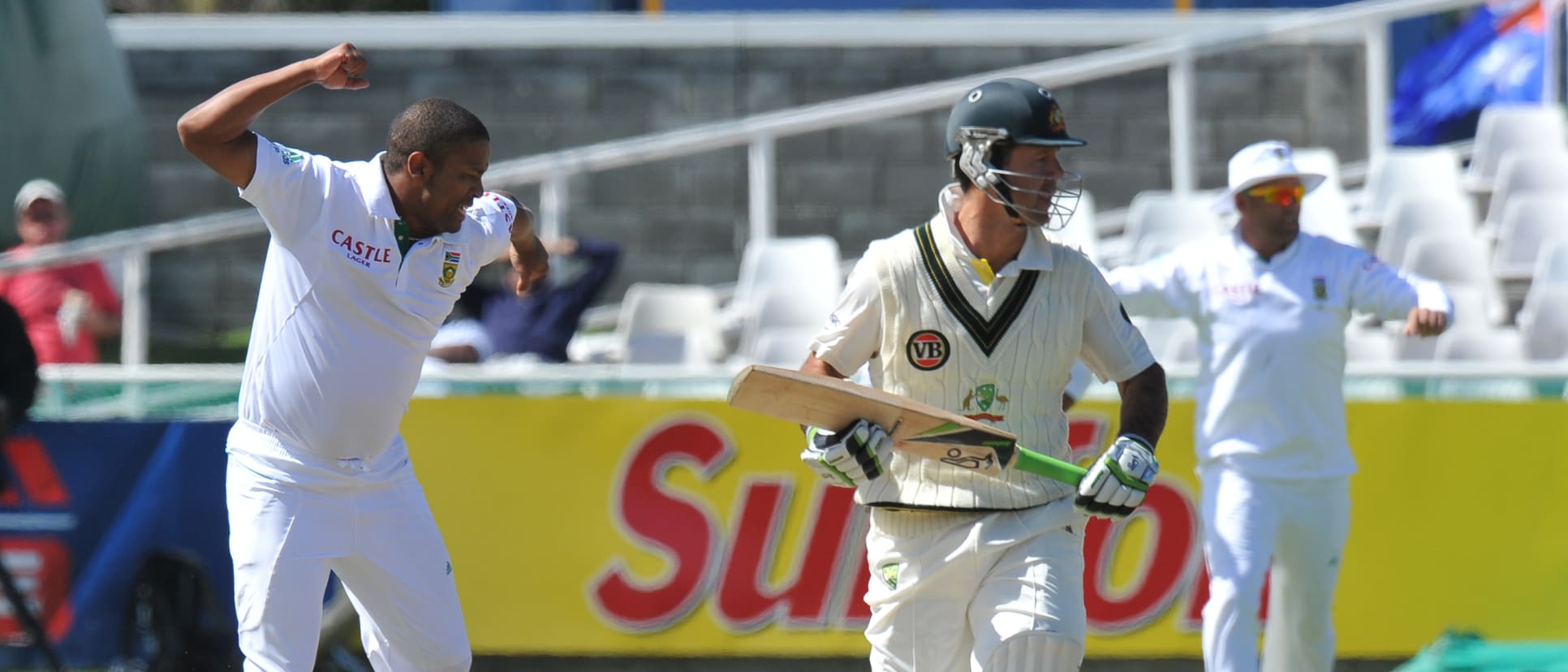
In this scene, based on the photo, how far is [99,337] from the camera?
8.95 meters

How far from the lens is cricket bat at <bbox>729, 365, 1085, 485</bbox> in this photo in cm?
425

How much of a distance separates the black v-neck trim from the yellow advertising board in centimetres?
308

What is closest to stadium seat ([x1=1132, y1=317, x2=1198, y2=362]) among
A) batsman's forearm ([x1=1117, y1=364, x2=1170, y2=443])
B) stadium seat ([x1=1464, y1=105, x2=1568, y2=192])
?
stadium seat ([x1=1464, y1=105, x2=1568, y2=192])

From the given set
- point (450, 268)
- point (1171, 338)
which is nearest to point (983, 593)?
point (450, 268)

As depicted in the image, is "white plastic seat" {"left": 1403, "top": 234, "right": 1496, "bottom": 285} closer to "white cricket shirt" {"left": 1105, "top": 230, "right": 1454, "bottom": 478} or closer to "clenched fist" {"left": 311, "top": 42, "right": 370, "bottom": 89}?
"white cricket shirt" {"left": 1105, "top": 230, "right": 1454, "bottom": 478}

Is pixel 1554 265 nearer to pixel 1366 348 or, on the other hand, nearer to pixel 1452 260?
pixel 1452 260

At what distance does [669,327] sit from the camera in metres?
9.32

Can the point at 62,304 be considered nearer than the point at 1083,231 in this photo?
Yes

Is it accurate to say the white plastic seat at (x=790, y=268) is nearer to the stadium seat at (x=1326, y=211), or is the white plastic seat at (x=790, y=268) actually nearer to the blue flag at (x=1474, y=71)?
the stadium seat at (x=1326, y=211)

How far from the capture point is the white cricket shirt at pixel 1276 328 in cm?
623

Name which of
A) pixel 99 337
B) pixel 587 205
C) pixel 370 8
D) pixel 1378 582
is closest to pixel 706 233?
pixel 587 205

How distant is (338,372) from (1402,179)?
24.3 feet

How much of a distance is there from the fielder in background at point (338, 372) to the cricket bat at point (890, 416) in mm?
952

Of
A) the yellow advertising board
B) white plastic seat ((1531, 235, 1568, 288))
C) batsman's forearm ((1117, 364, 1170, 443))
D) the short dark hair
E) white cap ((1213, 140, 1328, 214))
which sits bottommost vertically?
the yellow advertising board
